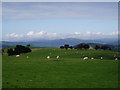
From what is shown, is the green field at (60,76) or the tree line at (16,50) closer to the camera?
the green field at (60,76)

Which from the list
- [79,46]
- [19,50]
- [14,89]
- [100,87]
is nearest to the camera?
[14,89]

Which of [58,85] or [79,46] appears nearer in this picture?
[58,85]

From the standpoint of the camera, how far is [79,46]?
71.6 metres

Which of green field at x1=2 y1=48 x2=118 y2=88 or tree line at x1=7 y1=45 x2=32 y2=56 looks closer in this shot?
green field at x1=2 y1=48 x2=118 y2=88

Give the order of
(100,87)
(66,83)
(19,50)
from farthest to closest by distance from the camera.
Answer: (19,50) → (66,83) → (100,87)

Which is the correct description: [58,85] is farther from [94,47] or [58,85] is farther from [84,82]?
[94,47]

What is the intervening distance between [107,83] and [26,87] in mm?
5422

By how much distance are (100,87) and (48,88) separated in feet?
10.3

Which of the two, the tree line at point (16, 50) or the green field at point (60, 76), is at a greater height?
the tree line at point (16, 50)

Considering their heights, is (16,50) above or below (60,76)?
above

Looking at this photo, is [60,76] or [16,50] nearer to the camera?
[60,76]

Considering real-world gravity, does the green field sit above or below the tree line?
below

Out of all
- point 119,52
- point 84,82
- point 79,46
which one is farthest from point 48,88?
point 79,46

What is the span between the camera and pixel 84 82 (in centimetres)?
1486
